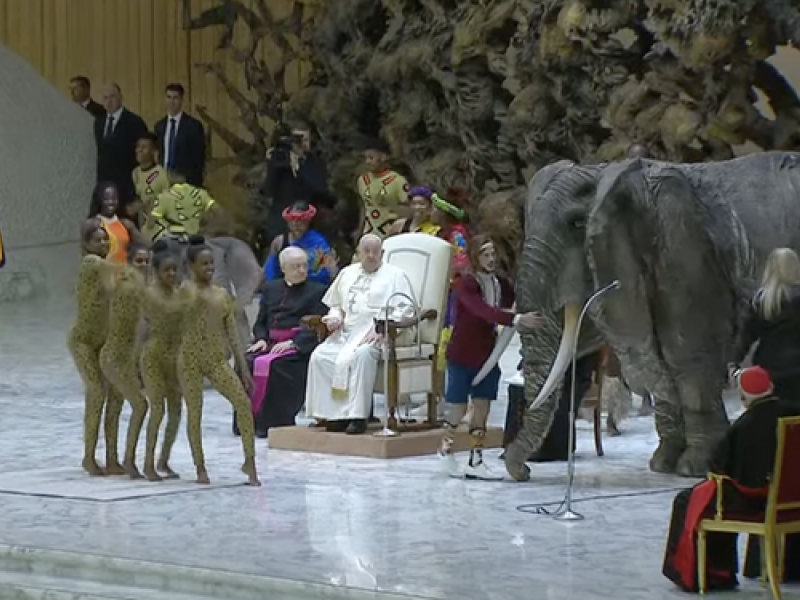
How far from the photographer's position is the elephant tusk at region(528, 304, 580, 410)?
11.0 metres

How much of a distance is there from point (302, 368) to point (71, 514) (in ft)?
10.2

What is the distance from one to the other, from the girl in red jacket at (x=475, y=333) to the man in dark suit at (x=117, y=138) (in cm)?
1015

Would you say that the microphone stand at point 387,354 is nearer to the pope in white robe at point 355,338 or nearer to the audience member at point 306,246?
the pope in white robe at point 355,338

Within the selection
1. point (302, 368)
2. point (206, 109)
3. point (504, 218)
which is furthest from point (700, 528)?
point (206, 109)

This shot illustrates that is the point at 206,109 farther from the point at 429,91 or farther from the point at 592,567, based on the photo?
the point at 592,567

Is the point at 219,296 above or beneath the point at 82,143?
beneath

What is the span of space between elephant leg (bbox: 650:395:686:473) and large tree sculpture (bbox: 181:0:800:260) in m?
5.38

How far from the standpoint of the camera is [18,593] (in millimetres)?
9156

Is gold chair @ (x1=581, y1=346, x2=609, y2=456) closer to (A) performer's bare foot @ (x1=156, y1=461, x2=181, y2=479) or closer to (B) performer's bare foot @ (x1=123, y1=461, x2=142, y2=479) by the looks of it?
(A) performer's bare foot @ (x1=156, y1=461, x2=181, y2=479)

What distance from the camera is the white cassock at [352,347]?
12.4 meters

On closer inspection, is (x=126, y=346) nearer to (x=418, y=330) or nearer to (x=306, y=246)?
(x=418, y=330)

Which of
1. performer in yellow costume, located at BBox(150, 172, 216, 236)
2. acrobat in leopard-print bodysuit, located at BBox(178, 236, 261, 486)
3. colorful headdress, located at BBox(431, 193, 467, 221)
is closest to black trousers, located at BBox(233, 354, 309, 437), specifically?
colorful headdress, located at BBox(431, 193, 467, 221)

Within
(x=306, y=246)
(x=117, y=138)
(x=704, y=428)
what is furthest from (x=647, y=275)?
(x=117, y=138)

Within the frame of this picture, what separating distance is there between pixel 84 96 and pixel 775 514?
15.9 meters
